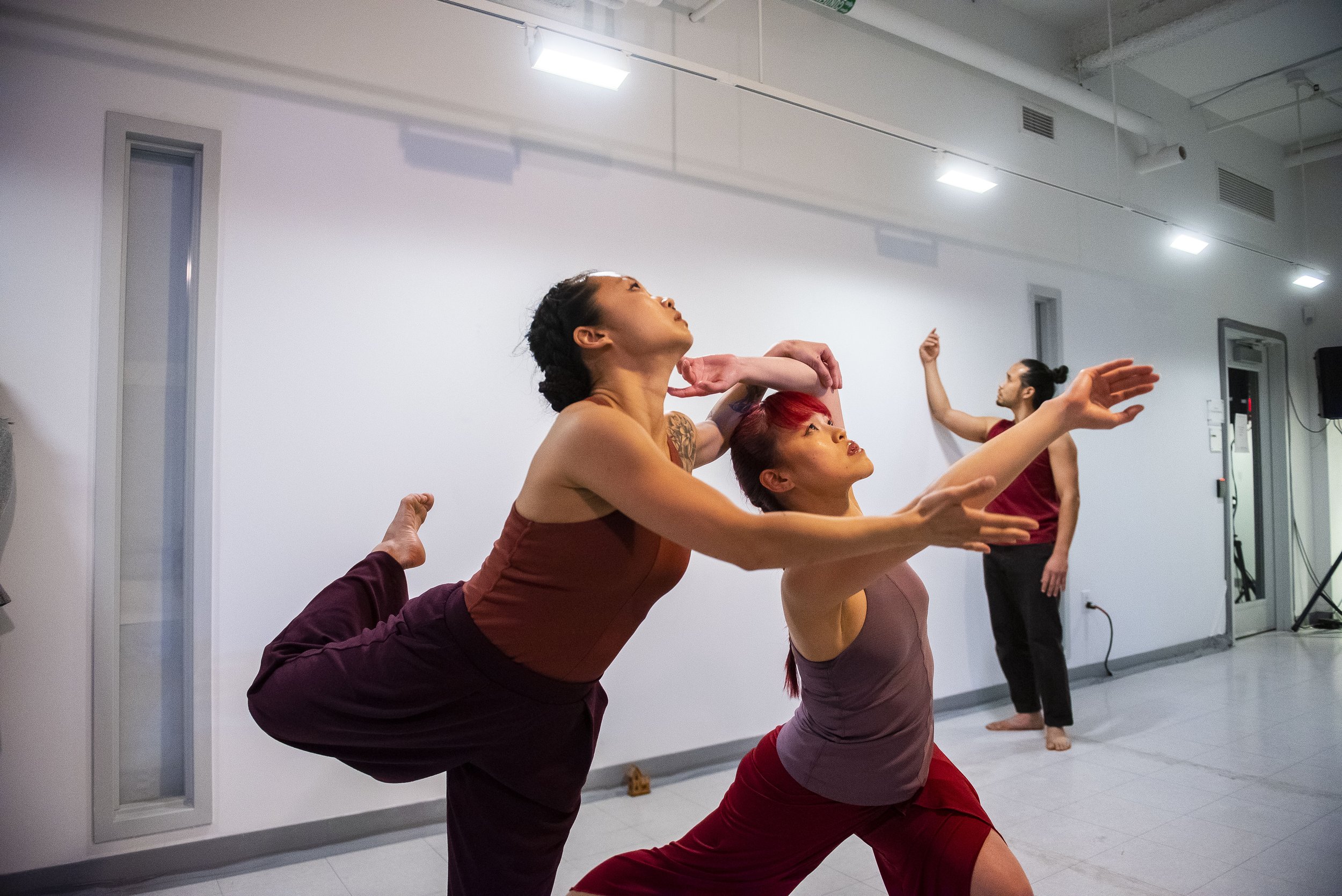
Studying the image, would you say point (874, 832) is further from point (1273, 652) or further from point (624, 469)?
point (1273, 652)

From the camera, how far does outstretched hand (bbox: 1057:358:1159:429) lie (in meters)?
1.37

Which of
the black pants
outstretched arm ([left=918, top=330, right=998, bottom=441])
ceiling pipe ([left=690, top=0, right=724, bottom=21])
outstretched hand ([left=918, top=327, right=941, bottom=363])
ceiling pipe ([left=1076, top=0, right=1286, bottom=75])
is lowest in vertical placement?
the black pants

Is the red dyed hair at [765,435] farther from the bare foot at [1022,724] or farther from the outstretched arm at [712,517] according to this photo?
the bare foot at [1022,724]

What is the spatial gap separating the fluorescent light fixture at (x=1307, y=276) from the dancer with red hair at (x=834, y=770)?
650 centimetres

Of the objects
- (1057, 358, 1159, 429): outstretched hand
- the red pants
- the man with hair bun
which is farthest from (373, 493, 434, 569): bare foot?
the man with hair bun

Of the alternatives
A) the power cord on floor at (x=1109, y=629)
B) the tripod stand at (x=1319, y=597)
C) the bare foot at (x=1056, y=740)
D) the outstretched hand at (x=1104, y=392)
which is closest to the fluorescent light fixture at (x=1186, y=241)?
the power cord on floor at (x=1109, y=629)

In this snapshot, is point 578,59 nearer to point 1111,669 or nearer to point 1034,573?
point 1034,573

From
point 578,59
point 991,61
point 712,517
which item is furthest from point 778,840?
point 991,61

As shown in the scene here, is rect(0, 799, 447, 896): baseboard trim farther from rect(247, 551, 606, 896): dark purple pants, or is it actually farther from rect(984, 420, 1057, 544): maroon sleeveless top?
rect(984, 420, 1057, 544): maroon sleeveless top

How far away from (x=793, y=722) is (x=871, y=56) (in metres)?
3.76

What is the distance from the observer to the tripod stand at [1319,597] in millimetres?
6531

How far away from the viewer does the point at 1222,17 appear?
464 centimetres

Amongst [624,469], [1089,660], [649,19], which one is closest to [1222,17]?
[649,19]

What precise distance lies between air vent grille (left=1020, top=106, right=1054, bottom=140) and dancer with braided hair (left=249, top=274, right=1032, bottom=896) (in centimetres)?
448
